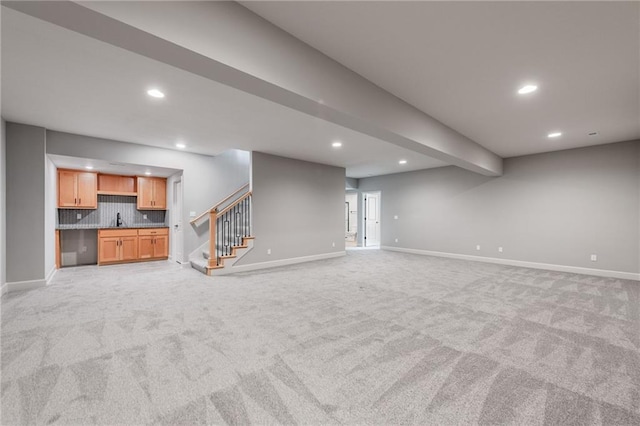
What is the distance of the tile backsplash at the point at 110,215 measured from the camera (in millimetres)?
6574

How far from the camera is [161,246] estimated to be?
7242 mm

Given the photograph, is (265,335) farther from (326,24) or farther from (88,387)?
(326,24)

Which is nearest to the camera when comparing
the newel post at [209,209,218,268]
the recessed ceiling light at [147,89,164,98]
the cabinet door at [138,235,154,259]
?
the recessed ceiling light at [147,89,164,98]

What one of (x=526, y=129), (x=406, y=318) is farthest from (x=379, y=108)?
(x=526, y=129)

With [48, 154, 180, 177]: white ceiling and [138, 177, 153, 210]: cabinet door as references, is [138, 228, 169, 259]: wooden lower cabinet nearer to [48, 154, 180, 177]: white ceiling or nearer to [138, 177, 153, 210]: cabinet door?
[138, 177, 153, 210]: cabinet door

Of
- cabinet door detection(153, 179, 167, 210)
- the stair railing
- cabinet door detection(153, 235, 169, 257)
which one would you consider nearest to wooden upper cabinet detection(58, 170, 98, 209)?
cabinet door detection(153, 179, 167, 210)

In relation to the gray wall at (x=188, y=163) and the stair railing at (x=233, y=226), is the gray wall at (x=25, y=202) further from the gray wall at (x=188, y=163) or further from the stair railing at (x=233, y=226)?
the stair railing at (x=233, y=226)

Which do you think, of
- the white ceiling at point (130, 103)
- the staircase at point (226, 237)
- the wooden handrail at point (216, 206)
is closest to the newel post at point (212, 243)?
the staircase at point (226, 237)

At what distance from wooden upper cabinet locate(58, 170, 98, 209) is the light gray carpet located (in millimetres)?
2920

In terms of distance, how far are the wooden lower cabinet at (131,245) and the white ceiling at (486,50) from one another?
680 cm

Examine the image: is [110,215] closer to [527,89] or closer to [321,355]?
[321,355]

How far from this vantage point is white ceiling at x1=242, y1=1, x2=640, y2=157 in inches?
75.9

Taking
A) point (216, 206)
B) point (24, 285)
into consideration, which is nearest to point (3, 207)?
point (24, 285)

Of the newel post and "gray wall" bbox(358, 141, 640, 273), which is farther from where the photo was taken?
the newel post
